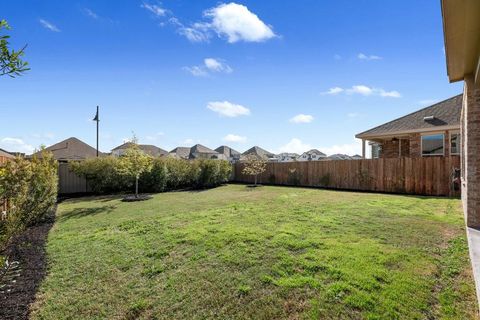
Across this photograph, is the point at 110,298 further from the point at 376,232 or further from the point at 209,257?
the point at 376,232

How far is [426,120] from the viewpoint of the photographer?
47.8 ft

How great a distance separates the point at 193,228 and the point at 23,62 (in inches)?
191

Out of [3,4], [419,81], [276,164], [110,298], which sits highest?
[419,81]

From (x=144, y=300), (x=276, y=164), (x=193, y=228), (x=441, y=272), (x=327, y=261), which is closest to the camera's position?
(x=144, y=300)

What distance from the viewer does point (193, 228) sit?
20.1ft

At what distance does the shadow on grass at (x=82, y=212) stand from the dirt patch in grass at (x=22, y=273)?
1.52 meters

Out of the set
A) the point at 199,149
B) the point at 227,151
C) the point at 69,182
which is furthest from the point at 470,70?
the point at 227,151

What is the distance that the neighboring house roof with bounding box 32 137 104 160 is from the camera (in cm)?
2531

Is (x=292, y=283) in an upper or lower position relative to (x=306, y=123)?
lower

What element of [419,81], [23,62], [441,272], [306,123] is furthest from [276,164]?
Result: [23,62]

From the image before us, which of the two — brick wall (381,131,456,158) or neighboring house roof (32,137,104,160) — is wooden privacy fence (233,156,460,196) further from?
neighboring house roof (32,137,104,160)

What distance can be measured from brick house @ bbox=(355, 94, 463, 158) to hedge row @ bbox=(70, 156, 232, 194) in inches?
428

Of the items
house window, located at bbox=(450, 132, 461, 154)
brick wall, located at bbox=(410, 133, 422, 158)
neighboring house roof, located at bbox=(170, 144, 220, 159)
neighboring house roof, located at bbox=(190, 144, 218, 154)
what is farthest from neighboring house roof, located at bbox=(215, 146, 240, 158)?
house window, located at bbox=(450, 132, 461, 154)

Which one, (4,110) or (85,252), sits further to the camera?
(4,110)
